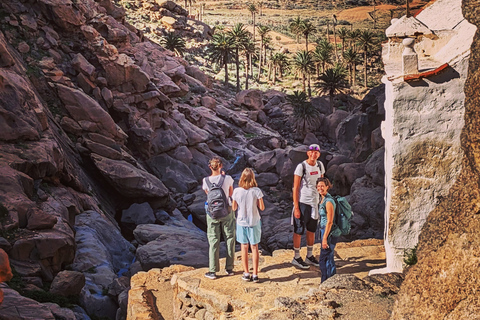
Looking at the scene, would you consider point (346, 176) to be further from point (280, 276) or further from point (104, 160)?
point (280, 276)

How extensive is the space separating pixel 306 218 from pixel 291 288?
1.29m

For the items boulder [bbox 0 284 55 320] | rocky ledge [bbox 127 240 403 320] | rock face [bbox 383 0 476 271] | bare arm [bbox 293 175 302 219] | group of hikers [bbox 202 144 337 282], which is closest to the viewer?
rocky ledge [bbox 127 240 403 320]

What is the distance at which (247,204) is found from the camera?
25.0 ft

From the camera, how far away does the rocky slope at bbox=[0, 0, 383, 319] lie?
14273 mm

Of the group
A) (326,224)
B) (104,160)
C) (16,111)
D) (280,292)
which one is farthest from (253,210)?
(104,160)

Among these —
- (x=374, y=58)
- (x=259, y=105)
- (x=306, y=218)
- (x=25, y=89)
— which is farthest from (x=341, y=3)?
(x=306, y=218)

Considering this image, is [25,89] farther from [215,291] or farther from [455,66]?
[455,66]

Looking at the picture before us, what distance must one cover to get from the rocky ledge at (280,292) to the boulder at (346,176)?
13.6 metres

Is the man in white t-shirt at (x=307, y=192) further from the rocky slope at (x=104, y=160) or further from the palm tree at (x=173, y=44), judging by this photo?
the palm tree at (x=173, y=44)

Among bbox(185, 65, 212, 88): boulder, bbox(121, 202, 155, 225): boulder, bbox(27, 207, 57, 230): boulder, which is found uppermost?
bbox(185, 65, 212, 88): boulder

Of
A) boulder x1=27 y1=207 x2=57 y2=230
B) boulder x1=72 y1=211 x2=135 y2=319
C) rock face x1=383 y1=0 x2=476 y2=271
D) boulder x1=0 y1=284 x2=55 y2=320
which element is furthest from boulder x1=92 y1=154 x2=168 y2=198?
rock face x1=383 y1=0 x2=476 y2=271

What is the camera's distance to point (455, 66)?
6.61m

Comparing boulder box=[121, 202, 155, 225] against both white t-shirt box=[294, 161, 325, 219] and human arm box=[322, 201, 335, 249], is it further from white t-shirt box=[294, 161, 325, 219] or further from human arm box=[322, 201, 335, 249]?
human arm box=[322, 201, 335, 249]

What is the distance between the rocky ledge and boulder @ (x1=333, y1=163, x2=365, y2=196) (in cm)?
1364
